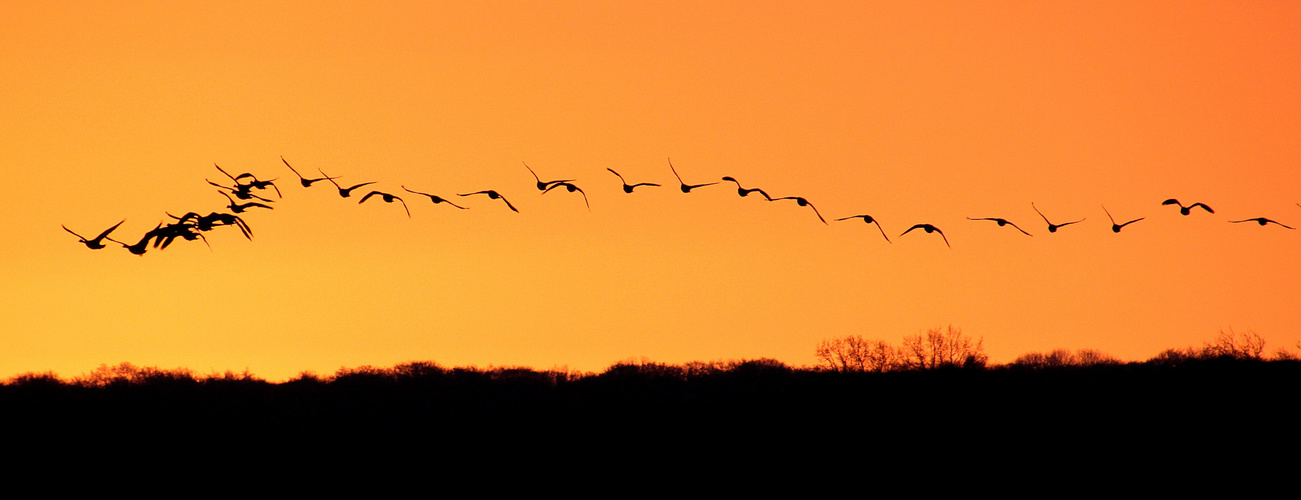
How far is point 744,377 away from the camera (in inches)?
4456

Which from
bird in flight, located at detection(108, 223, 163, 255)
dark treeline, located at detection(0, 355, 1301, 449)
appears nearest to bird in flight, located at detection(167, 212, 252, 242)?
bird in flight, located at detection(108, 223, 163, 255)

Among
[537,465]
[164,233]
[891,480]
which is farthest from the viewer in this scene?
[537,465]

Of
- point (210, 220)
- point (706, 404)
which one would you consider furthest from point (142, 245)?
point (706, 404)

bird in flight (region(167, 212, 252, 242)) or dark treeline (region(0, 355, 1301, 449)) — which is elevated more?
dark treeline (region(0, 355, 1301, 449))

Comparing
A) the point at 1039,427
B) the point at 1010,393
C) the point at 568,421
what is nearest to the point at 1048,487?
the point at 1039,427

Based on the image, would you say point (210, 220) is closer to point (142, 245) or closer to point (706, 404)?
point (142, 245)

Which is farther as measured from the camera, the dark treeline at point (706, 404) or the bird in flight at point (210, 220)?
the dark treeline at point (706, 404)

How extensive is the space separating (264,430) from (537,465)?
2604 cm

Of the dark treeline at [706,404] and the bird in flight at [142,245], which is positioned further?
the dark treeline at [706,404]

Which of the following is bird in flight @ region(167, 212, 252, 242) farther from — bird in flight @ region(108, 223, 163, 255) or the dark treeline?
the dark treeline

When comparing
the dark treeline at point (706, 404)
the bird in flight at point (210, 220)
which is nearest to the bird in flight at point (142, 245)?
the bird in flight at point (210, 220)

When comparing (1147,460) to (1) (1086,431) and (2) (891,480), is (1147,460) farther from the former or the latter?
(2) (891,480)

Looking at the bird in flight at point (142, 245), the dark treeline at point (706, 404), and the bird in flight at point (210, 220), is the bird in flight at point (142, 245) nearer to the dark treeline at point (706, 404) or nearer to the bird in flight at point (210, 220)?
the bird in flight at point (210, 220)

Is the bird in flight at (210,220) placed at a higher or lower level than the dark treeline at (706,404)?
lower
